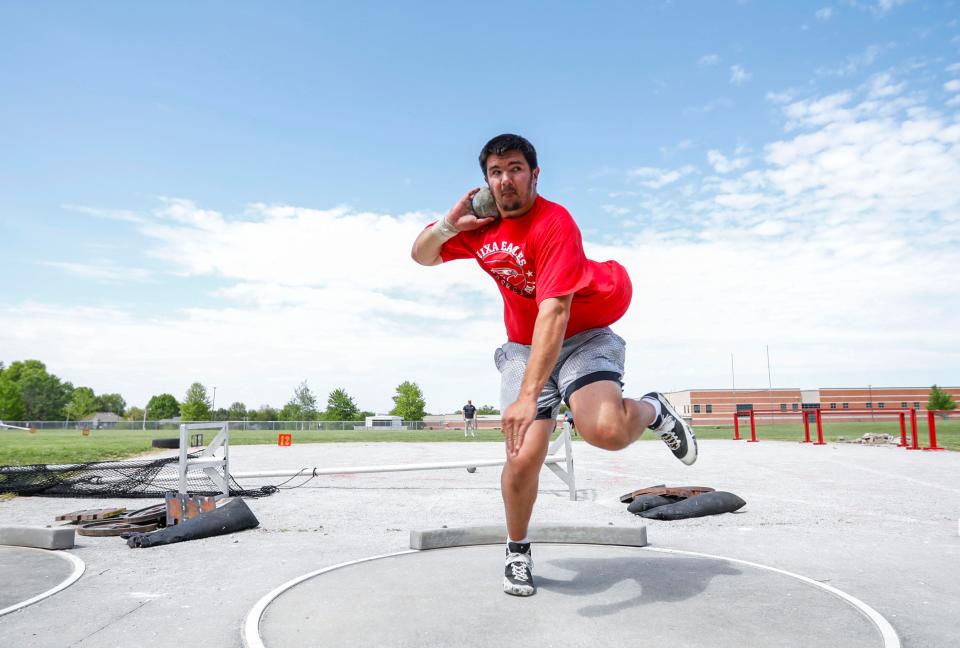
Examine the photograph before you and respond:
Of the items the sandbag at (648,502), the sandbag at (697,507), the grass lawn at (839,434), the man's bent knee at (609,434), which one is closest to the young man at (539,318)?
the man's bent knee at (609,434)

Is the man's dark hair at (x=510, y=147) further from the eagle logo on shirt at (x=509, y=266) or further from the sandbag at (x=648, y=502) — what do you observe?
the sandbag at (x=648, y=502)

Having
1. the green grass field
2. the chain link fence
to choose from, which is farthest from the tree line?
the green grass field

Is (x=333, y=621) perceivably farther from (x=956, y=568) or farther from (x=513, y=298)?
(x=956, y=568)

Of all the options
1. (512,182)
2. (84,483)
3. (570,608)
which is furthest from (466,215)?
(84,483)

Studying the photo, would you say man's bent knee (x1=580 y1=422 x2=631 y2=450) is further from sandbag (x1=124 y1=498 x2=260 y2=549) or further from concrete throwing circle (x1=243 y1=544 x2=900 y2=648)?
sandbag (x1=124 y1=498 x2=260 y2=549)

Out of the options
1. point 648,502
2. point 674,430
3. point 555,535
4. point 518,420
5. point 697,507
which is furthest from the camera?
point 648,502

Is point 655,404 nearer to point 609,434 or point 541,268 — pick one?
point 609,434

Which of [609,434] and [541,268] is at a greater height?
[541,268]

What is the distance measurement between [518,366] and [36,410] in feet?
443

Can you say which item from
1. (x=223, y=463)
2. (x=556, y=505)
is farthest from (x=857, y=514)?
(x=223, y=463)

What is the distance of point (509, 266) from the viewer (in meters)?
3.86

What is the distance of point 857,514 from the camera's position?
711 cm

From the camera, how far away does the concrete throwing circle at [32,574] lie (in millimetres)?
3715

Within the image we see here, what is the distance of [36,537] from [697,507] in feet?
19.7
